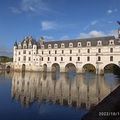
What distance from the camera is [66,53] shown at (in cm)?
6134

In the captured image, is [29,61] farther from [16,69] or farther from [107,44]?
[107,44]

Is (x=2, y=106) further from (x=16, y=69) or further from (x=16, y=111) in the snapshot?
(x=16, y=69)

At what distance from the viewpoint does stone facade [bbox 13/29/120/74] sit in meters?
54.0

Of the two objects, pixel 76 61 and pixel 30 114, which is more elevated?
pixel 76 61

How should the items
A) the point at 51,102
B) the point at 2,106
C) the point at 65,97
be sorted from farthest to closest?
the point at 65,97, the point at 51,102, the point at 2,106

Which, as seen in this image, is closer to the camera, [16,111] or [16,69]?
[16,111]

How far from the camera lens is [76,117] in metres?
14.7

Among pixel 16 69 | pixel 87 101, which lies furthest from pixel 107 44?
pixel 87 101

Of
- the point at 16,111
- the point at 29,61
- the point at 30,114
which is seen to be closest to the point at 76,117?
the point at 30,114

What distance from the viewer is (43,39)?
235 feet

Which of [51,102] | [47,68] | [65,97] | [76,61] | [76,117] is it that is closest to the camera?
[76,117]

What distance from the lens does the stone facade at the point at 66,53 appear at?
177 ft

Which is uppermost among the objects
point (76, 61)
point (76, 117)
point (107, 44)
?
point (107, 44)

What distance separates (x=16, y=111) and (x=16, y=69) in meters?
56.0
